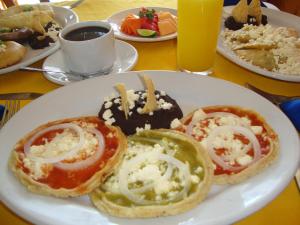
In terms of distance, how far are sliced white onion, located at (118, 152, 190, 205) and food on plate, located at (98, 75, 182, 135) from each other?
184mm

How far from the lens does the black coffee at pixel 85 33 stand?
5.48ft

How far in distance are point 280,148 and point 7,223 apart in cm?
88

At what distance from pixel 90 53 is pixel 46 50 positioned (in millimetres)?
382

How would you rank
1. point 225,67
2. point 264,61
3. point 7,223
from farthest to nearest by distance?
point 225,67, point 264,61, point 7,223

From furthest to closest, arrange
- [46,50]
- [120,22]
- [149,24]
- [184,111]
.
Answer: [120,22], [149,24], [46,50], [184,111]

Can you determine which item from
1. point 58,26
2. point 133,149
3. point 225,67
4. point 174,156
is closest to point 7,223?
point 133,149

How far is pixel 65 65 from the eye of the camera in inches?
68.9

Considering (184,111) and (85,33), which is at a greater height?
(85,33)

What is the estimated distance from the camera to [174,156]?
107cm

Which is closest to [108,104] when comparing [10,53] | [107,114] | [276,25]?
[107,114]

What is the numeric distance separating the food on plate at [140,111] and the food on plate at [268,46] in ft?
1.80

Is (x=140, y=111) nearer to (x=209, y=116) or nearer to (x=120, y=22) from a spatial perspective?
(x=209, y=116)

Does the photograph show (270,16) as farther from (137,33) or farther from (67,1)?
(67,1)

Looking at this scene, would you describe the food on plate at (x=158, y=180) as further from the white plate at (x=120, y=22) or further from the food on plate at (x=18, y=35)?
the food on plate at (x=18, y=35)
